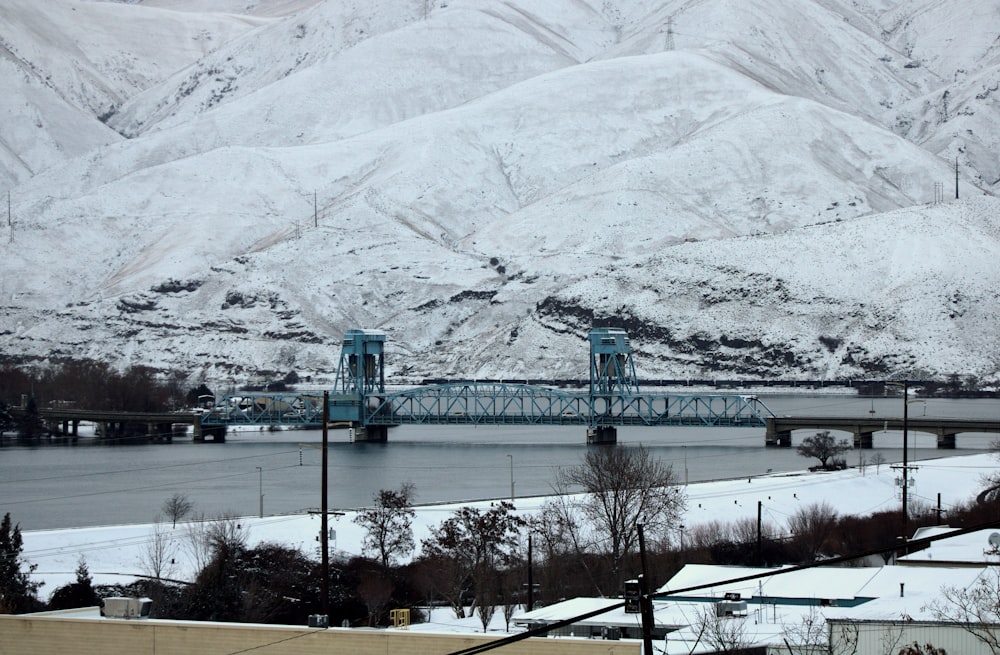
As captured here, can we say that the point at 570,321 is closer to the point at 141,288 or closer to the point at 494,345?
the point at 494,345

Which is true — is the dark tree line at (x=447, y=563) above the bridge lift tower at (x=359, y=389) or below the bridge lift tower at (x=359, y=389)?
below

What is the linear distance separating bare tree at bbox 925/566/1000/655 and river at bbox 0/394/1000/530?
110ft

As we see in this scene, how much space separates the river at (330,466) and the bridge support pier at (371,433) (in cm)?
117

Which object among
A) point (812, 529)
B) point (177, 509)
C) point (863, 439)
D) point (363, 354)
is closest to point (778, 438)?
point (863, 439)

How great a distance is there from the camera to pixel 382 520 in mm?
Answer: 49406

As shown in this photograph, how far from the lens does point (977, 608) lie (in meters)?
27.8

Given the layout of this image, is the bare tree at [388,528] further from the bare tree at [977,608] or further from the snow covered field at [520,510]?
the bare tree at [977,608]

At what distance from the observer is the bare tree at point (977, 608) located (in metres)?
24.9

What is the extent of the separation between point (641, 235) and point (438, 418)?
87.3 m

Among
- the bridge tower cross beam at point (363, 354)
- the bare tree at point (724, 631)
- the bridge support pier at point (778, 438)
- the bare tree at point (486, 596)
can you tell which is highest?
the bridge tower cross beam at point (363, 354)

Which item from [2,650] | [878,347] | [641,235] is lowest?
[2,650]

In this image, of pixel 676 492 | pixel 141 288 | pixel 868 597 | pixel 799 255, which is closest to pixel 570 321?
pixel 799 255

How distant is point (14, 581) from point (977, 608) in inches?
879

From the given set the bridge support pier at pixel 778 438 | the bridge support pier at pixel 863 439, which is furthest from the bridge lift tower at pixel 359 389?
the bridge support pier at pixel 863 439
